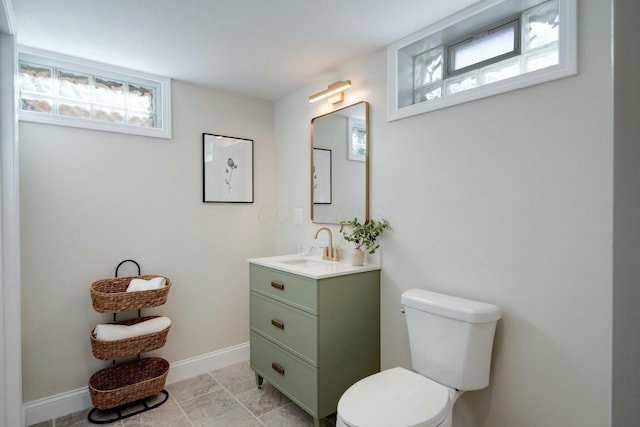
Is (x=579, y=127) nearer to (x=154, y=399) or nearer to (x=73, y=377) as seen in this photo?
(x=154, y=399)

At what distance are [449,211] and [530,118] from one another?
1.94 feet

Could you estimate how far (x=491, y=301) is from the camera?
169 cm

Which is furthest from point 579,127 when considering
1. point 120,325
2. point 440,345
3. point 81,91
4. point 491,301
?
point 81,91

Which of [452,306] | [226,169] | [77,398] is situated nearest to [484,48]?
[452,306]

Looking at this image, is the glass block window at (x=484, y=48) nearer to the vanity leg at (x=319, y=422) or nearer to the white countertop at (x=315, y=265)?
the white countertop at (x=315, y=265)

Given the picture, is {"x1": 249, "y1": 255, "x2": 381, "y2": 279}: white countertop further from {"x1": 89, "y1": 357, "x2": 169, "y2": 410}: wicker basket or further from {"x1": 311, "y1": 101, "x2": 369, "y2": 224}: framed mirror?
{"x1": 89, "y1": 357, "x2": 169, "y2": 410}: wicker basket

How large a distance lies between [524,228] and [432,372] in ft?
2.76

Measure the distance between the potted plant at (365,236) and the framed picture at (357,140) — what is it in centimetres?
46

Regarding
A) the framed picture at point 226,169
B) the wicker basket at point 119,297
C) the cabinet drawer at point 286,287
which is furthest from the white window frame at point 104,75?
the cabinet drawer at point 286,287

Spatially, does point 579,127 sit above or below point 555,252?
above

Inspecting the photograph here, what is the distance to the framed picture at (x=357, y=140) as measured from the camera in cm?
235

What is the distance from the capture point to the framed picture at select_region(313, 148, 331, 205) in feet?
8.78

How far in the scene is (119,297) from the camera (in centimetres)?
216

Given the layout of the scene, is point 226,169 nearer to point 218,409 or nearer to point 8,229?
point 8,229
